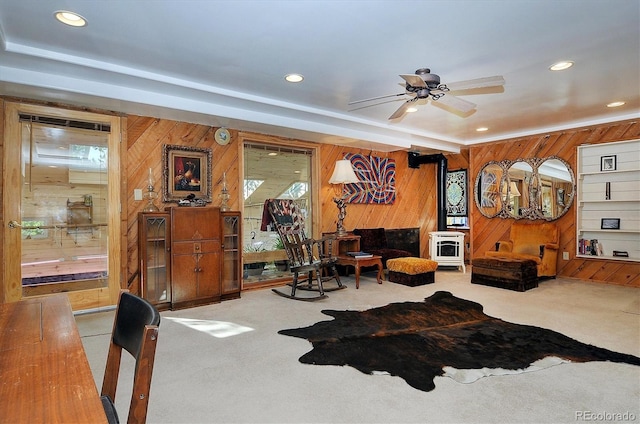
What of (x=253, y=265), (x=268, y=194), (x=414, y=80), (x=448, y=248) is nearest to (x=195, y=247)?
(x=253, y=265)

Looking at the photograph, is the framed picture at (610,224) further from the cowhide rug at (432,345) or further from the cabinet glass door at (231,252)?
the cabinet glass door at (231,252)

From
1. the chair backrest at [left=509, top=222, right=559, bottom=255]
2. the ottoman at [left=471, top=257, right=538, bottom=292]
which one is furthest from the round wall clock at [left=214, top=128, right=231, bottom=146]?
the chair backrest at [left=509, top=222, right=559, bottom=255]

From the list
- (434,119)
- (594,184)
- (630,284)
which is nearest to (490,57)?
(434,119)

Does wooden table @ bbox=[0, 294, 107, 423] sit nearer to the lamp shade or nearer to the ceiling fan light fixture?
the ceiling fan light fixture

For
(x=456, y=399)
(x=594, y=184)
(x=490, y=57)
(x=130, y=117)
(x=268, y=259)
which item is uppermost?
(x=490, y=57)

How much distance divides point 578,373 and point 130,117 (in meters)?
4.84

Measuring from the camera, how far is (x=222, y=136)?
4664 mm

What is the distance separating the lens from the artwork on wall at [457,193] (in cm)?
719

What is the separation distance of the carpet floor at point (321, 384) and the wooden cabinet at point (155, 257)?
0.43 m

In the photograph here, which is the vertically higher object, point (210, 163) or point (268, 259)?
point (210, 163)

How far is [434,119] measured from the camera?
5012mm

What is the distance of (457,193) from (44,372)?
24.2ft

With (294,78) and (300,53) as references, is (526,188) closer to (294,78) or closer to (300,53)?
(294,78)

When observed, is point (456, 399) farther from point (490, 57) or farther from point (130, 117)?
point (130, 117)
